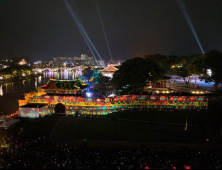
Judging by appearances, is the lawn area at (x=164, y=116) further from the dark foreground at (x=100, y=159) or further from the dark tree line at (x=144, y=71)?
the dark foreground at (x=100, y=159)

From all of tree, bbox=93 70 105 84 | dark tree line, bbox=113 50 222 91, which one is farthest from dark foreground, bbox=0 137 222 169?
tree, bbox=93 70 105 84

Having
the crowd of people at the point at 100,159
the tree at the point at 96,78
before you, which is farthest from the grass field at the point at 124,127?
the tree at the point at 96,78

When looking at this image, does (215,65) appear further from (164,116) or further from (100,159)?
(100,159)

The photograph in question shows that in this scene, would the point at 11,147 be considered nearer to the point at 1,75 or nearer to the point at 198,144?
the point at 198,144

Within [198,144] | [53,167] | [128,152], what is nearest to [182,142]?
[198,144]

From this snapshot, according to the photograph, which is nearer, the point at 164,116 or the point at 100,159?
the point at 100,159

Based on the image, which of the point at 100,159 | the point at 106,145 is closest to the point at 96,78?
the point at 106,145
